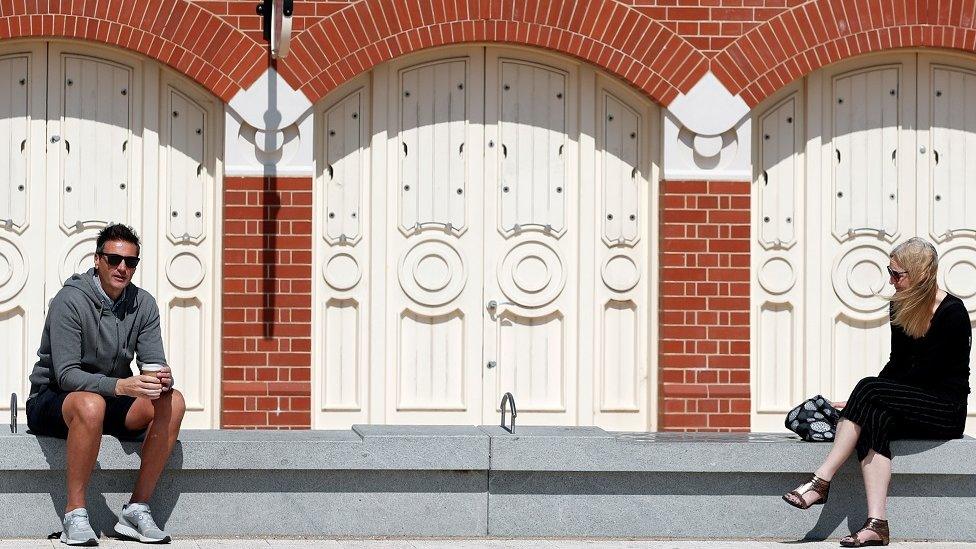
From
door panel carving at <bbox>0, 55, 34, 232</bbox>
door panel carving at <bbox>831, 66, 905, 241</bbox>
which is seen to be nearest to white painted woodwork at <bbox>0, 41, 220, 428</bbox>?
door panel carving at <bbox>0, 55, 34, 232</bbox>

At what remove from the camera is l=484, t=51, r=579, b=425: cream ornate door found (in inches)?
388

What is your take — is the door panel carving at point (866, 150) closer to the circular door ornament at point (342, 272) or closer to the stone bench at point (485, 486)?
the stone bench at point (485, 486)

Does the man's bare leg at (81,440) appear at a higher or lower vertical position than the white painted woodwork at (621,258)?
lower

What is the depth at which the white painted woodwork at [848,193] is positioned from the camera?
1000 centimetres

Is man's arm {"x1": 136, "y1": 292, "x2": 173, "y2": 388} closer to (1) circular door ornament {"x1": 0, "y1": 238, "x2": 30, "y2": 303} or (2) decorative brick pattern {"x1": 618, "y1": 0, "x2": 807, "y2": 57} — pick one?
(1) circular door ornament {"x1": 0, "y1": 238, "x2": 30, "y2": 303}

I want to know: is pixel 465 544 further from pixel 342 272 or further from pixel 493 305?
pixel 342 272

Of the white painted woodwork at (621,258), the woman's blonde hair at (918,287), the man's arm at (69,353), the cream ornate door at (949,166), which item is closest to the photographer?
the man's arm at (69,353)

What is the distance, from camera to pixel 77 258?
967 centimetres

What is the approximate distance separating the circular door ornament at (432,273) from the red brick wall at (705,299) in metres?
1.31

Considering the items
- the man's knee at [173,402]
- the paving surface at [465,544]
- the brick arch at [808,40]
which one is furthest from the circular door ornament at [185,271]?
the brick arch at [808,40]

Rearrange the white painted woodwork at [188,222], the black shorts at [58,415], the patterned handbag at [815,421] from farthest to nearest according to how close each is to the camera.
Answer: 1. the white painted woodwork at [188,222]
2. the patterned handbag at [815,421]
3. the black shorts at [58,415]

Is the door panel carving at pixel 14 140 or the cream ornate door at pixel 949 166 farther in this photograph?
the cream ornate door at pixel 949 166

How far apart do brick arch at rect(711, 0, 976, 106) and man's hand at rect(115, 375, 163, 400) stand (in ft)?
14.4

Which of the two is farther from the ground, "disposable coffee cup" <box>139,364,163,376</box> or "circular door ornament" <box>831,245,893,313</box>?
"circular door ornament" <box>831,245,893,313</box>
